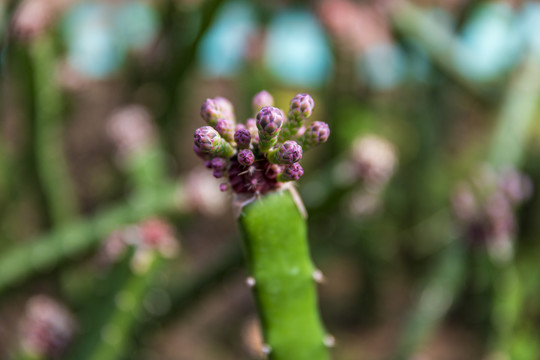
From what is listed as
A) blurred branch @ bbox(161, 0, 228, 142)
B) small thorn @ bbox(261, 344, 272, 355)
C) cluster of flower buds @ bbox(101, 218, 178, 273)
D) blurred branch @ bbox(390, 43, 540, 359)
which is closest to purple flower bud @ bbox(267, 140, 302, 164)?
small thorn @ bbox(261, 344, 272, 355)

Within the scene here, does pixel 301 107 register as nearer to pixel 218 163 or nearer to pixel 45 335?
pixel 218 163

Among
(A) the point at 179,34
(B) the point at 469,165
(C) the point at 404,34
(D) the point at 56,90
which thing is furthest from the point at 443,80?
(D) the point at 56,90

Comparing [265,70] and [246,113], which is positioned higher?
[265,70]

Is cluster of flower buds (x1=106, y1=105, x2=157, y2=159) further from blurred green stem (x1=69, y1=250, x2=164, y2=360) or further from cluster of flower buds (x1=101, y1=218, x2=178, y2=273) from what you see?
blurred green stem (x1=69, y1=250, x2=164, y2=360)

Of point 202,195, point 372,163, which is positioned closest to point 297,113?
point 372,163

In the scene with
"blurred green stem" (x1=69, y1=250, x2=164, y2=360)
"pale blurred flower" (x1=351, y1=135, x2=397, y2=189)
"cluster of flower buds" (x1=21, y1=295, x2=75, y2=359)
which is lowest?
"blurred green stem" (x1=69, y1=250, x2=164, y2=360)

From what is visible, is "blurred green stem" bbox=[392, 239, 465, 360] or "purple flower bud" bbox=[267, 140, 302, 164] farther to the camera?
"blurred green stem" bbox=[392, 239, 465, 360]

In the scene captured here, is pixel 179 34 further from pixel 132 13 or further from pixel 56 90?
pixel 132 13
